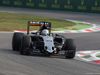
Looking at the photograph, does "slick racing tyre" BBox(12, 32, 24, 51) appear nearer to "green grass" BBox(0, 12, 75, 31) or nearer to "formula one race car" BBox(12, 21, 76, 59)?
"formula one race car" BBox(12, 21, 76, 59)

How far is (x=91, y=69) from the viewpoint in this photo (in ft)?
33.5

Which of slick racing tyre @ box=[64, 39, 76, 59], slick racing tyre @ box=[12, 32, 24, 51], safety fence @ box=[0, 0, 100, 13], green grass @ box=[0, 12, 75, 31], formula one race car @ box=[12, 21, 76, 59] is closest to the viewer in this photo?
formula one race car @ box=[12, 21, 76, 59]

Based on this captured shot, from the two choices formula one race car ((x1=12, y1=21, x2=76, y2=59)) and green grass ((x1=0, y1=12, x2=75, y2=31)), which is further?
green grass ((x1=0, y1=12, x2=75, y2=31))

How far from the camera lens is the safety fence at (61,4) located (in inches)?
1384

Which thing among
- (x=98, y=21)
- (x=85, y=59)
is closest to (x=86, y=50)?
(x=85, y=59)

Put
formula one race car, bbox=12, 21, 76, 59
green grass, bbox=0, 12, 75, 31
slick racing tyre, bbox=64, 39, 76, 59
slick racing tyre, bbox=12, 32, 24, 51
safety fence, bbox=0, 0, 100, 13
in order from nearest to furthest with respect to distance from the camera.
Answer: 1. formula one race car, bbox=12, 21, 76, 59
2. slick racing tyre, bbox=64, 39, 76, 59
3. slick racing tyre, bbox=12, 32, 24, 51
4. green grass, bbox=0, 12, 75, 31
5. safety fence, bbox=0, 0, 100, 13

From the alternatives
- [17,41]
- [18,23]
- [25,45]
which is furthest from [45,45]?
[18,23]

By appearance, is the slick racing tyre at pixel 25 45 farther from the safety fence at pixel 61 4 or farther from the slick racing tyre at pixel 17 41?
the safety fence at pixel 61 4

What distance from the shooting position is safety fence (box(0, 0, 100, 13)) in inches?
1384

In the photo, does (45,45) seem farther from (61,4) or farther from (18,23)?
(61,4)

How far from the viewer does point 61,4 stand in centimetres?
3738

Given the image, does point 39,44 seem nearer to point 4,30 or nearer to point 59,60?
point 59,60

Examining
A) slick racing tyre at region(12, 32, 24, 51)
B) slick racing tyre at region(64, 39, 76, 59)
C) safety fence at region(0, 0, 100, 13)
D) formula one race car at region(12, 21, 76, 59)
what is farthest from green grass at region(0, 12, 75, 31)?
slick racing tyre at region(64, 39, 76, 59)

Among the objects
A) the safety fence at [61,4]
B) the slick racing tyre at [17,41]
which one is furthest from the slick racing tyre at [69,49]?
the safety fence at [61,4]
